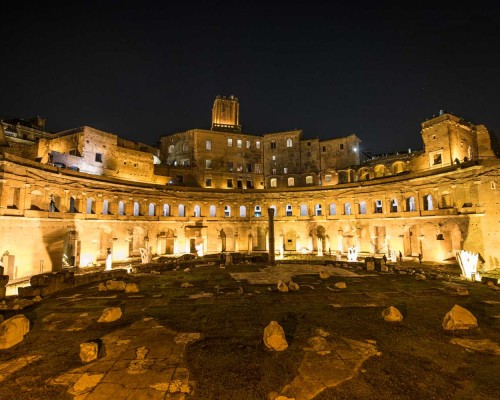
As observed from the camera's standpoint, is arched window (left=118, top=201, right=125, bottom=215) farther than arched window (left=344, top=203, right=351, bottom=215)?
No

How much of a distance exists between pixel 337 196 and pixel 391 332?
31722 mm

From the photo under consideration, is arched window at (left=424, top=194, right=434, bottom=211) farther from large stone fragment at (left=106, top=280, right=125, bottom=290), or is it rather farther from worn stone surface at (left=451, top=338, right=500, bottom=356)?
large stone fragment at (left=106, top=280, right=125, bottom=290)

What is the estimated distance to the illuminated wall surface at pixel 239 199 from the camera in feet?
84.3

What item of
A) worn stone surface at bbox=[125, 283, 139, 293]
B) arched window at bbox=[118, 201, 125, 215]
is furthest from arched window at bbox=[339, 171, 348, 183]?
worn stone surface at bbox=[125, 283, 139, 293]

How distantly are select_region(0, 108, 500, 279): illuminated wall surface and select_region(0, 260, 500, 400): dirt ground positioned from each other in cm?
1218

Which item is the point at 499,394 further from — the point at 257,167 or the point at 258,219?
the point at 257,167

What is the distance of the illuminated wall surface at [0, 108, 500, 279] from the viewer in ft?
84.3

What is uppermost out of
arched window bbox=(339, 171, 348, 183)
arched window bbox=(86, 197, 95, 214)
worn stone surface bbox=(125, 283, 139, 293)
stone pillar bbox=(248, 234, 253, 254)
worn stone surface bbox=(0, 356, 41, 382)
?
arched window bbox=(339, 171, 348, 183)

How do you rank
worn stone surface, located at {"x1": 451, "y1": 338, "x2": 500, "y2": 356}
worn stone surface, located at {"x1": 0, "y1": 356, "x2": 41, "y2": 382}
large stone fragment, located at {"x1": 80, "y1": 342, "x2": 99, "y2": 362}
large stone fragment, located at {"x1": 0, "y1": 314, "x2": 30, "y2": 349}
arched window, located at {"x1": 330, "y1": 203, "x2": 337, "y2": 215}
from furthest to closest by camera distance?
arched window, located at {"x1": 330, "y1": 203, "x2": 337, "y2": 215} < large stone fragment, located at {"x1": 0, "y1": 314, "x2": 30, "y2": 349} < worn stone surface, located at {"x1": 451, "y1": 338, "x2": 500, "y2": 356} < large stone fragment, located at {"x1": 80, "y1": 342, "x2": 99, "y2": 362} < worn stone surface, located at {"x1": 0, "y1": 356, "x2": 41, "y2": 382}

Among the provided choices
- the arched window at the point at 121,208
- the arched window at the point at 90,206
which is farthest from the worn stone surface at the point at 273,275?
the arched window at the point at 121,208

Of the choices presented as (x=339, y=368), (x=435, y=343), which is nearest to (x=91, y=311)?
(x=339, y=368)

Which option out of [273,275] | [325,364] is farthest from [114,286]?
[325,364]

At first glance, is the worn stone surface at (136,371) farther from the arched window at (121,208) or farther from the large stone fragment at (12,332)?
the arched window at (121,208)

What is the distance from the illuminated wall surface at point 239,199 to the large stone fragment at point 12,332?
55.1 ft
